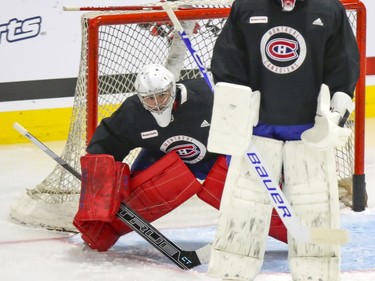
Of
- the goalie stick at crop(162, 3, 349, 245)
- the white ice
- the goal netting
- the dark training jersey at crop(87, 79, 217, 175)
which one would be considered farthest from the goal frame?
the goalie stick at crop(162, 3, 349, 245)

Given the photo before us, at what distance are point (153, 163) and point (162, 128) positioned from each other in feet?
0.52

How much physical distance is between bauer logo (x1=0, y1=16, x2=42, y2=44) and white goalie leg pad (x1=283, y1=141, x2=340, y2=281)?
268cm

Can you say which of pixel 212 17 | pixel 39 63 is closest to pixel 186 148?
pixel 212 17

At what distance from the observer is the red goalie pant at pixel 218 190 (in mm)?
3947

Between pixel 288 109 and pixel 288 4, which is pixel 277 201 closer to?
pixel 288 109

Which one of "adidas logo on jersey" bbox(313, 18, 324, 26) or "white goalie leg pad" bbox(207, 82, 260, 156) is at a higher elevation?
"adidas logo on jersey" bbox(313, 18, 324, 26)

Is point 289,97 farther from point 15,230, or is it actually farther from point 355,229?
point 15,230

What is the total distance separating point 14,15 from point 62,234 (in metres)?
1.59

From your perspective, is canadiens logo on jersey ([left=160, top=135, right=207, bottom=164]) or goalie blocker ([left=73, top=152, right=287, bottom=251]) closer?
goalie blocker ([left=73, top=152, right=287, bottom=251])

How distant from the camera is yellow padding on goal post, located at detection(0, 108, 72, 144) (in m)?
5.78

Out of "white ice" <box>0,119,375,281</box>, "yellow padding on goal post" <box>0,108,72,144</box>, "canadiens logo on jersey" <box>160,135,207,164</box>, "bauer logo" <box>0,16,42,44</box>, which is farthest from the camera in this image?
"yellow padding on goal post" <box>0,108,72,144</box>

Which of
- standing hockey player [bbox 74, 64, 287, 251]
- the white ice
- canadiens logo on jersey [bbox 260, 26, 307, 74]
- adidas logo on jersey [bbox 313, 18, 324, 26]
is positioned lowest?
the white ice

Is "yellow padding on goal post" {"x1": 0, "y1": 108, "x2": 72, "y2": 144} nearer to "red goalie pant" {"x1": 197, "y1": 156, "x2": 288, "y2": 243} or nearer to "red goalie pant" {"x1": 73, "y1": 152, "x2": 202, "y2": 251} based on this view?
"red goalie pant" {"x1": 73, "y1": 152, "x2": 202, "y2": 251}

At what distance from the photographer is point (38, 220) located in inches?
176
